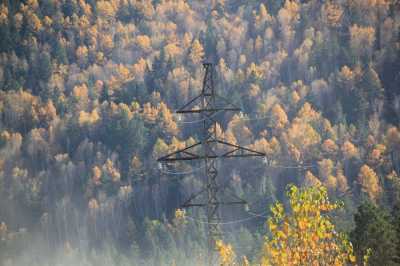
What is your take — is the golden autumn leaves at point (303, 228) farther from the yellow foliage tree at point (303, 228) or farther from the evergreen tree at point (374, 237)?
the evergreen tree at point (374, 237)

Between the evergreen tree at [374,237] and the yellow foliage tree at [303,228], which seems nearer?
the yellow foliage tree at [303,228]

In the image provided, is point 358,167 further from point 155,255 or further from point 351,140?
point 155,255

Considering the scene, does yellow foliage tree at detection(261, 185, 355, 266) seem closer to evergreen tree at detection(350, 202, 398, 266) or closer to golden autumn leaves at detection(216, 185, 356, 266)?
golden autumn leaves at detection(216, 185, 356, 266)

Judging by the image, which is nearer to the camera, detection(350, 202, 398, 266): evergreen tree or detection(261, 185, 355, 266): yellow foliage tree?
detection(261, 185, 355, 266): yellow foliage tree

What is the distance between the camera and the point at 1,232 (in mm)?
197750

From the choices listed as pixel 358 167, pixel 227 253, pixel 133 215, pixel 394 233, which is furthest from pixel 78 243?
pixel 227 253

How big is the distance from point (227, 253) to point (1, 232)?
580 feet

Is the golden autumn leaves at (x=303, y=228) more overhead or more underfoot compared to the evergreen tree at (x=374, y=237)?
more overhead

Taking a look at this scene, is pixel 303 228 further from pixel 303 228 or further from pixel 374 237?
pixel 374 237

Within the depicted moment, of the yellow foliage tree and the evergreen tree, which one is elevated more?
the yellow foliage tree

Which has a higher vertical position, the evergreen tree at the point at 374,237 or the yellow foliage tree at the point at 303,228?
the yellow foliage tree at the point at 303,228

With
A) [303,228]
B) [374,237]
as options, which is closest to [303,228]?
→ [303,228]

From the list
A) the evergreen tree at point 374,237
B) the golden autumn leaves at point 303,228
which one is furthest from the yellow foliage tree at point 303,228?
the evergreen tree at point 374,237

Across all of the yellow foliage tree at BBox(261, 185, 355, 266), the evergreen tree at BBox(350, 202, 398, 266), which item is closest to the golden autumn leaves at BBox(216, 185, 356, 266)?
the yellow foliage tree at BBox(261, 185, 355, 266)
